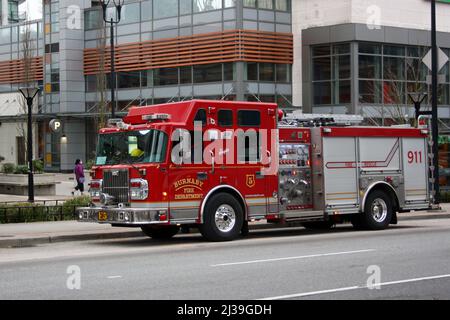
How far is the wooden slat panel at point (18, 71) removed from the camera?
58.8m

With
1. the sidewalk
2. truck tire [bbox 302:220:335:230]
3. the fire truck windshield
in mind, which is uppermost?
the fire truck windshield

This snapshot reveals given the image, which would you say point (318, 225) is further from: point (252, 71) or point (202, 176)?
point (252, 71)

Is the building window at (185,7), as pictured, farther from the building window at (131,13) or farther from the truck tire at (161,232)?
the truck tire at (161,232)

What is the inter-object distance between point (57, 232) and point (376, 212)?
8.11m

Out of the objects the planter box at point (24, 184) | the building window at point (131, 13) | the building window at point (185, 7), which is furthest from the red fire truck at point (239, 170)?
the building window at point (131, 13)

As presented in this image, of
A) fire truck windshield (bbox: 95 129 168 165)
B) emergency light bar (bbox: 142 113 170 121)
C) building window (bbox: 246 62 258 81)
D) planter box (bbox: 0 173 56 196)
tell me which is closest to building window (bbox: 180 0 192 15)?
building window (bbox: 246 62 258 81)

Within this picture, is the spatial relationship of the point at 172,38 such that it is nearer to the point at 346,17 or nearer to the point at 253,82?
the point at 253,82

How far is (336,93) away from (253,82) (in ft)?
16.8

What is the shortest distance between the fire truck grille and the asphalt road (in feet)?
3.62

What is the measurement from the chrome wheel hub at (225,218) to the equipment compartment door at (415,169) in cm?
574

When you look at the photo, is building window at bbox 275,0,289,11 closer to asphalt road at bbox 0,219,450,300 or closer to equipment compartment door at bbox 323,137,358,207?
equipment compartment door at bbox 323,137,358,207

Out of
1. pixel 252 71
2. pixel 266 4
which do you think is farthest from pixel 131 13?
pixel 252 71

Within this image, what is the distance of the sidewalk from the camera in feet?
55.2
